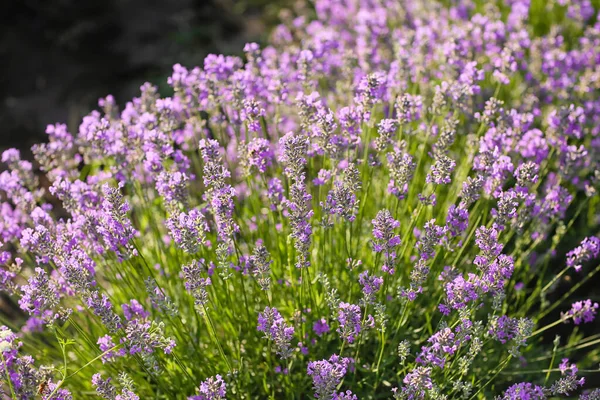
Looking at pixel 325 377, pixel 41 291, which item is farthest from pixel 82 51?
pixel 325 377

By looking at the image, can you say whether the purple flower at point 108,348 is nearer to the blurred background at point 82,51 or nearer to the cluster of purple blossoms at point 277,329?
the cluster of purple blossoms at point 277,329

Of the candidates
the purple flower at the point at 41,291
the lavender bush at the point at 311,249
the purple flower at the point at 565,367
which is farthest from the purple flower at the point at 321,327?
the purple flower at the point at 41,291

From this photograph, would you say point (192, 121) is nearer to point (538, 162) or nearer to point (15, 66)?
point (538, 162)

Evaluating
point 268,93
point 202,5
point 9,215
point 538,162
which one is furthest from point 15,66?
point 538,162

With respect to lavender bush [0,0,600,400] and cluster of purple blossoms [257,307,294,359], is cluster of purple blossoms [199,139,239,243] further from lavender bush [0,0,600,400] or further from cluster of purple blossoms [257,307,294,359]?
cluster of purple blossoms [257,307,294,359]

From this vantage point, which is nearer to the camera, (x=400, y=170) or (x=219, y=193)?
(x=219, y=193)

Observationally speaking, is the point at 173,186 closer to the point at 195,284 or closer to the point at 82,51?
the point at 195,284
